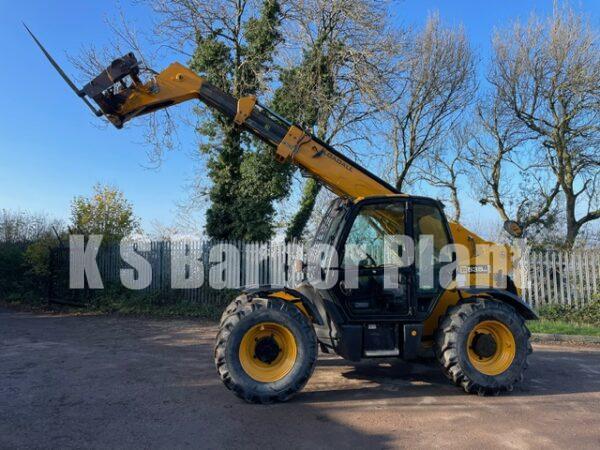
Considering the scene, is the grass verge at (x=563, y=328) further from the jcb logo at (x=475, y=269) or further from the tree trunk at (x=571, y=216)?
the tree trunk at (x=571, y=216)

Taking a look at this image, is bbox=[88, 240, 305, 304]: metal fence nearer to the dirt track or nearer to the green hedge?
the dirt track

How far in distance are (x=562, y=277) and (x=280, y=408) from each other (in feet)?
33.7

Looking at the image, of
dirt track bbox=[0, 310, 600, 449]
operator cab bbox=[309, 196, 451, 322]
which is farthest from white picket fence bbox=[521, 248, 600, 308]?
operator cab bbox=[309, 196, 451, 322]

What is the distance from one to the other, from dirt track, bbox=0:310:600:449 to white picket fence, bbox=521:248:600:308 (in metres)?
4.84

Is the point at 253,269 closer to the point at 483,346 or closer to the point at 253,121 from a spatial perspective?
the point at 253,121

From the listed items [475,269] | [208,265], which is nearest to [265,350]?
[475,269]

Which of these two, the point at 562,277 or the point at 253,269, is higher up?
the point at 253,269

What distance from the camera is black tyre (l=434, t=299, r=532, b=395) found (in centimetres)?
560

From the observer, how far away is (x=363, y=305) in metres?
5.77

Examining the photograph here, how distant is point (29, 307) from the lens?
1498cm

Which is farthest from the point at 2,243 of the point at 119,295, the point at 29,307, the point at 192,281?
the point at 192,281

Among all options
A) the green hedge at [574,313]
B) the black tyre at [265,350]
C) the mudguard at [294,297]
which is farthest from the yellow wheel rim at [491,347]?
the green hedge at [574,313]

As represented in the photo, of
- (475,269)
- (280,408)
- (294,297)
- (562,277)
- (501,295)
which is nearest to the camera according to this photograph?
(280,408)

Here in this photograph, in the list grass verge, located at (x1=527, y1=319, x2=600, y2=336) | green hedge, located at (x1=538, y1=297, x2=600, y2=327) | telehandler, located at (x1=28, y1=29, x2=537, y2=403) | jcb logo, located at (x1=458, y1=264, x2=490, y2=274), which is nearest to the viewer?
telehandler, located at (x1=28, y1=29, x2=537, y2=403)
